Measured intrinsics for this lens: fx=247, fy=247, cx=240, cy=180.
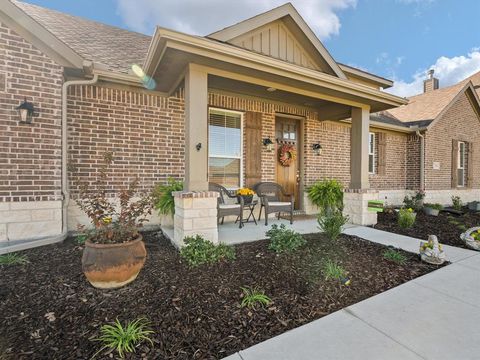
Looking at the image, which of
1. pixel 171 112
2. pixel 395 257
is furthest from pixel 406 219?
pixel 171 112

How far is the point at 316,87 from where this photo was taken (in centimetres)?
471

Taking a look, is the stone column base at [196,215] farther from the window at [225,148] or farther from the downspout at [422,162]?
the downspout at [422,162]

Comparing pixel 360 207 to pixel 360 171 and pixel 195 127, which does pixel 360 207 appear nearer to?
pixel 360 171

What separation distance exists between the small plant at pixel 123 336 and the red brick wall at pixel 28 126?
3.02 meters

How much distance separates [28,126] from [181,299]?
12.0ft

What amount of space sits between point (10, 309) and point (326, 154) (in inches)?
276

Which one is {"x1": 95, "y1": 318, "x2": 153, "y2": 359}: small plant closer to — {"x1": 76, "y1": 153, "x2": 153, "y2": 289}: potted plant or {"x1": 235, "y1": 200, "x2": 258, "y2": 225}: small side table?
{"x1": 76, "y1": 153, "x2": 153, "y2": 289}: potted plant

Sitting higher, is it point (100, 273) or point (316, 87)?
point (316, 87)

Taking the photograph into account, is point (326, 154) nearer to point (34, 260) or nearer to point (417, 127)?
point (417, 127)

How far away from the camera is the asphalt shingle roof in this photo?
508 cm

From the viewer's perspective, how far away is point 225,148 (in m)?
5.89

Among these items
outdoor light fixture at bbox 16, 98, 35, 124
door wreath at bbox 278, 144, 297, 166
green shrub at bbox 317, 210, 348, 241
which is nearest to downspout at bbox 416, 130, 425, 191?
door wreath at bbox 278, 144, 297, 166

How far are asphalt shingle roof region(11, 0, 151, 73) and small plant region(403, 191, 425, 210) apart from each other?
358 inches

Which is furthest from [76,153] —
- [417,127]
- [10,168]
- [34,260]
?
[417,127]
